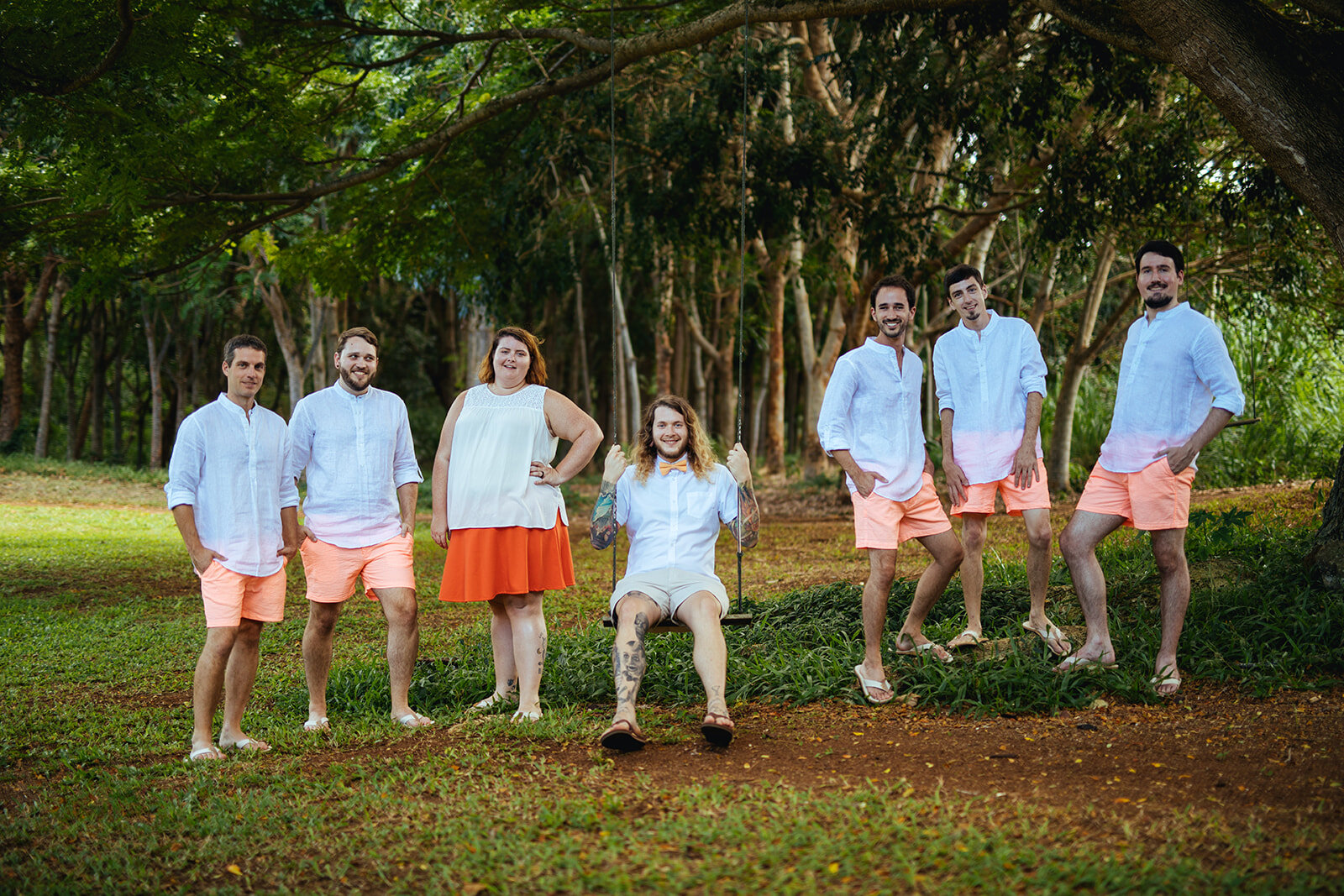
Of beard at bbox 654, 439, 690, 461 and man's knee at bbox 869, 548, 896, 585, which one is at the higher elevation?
beard at bbox 654, 439, 690, 461

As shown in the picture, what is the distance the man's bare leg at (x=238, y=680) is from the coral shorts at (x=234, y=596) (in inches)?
3.3

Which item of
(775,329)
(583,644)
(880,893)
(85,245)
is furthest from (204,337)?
(880,893)

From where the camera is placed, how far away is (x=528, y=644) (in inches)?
217

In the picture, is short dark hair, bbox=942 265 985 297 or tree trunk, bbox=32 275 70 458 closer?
short dark hair, bbox=942 265 985 297

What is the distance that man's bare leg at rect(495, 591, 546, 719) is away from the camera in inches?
216

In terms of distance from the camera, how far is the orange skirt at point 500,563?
5.46 metres

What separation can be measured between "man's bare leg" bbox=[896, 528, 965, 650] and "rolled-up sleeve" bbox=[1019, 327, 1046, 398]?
90cm

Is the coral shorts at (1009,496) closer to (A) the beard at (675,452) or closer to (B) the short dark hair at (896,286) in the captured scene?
(B) the short dark hair at (896,286)

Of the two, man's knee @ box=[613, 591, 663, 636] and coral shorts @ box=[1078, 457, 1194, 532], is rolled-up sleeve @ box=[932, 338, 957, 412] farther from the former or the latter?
man's knee @ box=[613, 591, 663, 636]

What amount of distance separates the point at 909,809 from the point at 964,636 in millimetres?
2134

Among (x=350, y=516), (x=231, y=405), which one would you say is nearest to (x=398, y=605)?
(x=350, y=516)

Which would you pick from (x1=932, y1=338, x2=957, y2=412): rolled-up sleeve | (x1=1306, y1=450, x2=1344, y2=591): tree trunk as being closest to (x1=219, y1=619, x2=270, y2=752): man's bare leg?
(x1=932, y1=338, x2=957, y2=412): rolled-up sleeve

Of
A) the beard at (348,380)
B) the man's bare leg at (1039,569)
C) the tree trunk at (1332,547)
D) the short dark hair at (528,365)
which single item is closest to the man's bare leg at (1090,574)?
the man's bare leg at (1039,569)

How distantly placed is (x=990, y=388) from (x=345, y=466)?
3438 millimetres
